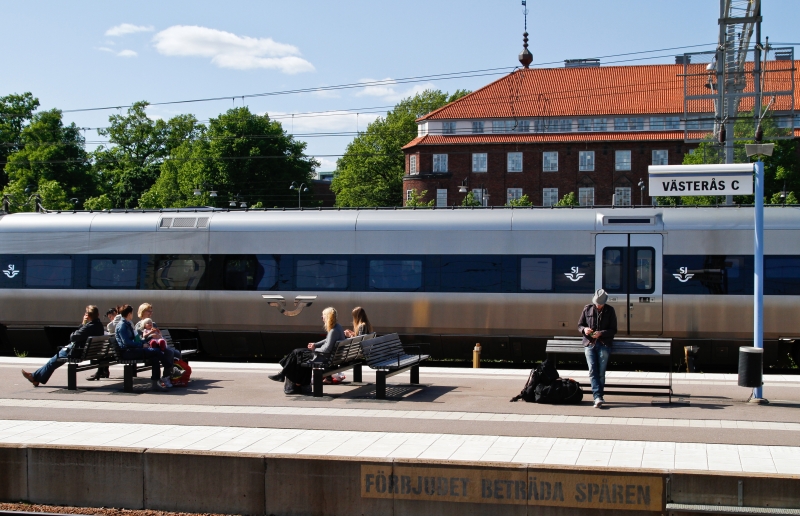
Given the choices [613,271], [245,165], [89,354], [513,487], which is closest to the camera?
[513,487]

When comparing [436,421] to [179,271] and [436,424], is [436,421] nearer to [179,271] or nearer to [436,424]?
[436,424]

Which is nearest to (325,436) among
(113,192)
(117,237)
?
(117,237)

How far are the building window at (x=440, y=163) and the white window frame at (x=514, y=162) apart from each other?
532 cm

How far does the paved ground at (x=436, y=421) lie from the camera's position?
8.88m

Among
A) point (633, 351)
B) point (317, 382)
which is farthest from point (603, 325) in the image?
point (317, 382)

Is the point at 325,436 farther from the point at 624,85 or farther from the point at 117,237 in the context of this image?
the point at 624,85

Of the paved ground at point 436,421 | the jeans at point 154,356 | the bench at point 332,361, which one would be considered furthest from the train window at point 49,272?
the bench at point 332,361

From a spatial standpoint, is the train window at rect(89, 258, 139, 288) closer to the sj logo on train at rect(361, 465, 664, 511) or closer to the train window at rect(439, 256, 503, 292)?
the train window at rect(439, 256, 503, 292)

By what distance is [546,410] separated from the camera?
37.7 ft

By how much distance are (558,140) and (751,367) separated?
64148 mm

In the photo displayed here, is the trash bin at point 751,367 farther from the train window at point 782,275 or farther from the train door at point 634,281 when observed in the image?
the train window at point 782,275

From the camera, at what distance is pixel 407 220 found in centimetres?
1838

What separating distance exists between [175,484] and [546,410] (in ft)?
16.4

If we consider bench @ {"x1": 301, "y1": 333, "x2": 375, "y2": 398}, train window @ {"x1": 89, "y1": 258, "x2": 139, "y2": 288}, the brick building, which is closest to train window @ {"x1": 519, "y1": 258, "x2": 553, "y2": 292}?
bench @ {"x1": 301, "y1": 333, "x2": 375, "y2": 398}
